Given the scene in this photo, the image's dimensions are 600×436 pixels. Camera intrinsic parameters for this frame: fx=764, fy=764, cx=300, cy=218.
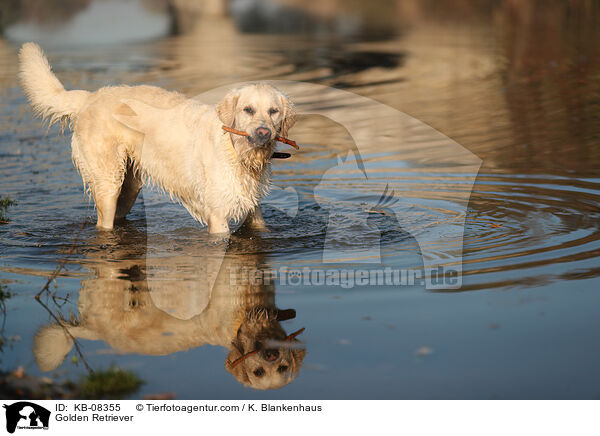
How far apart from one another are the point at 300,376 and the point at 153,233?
3.75 meters

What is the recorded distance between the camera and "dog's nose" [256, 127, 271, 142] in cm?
643

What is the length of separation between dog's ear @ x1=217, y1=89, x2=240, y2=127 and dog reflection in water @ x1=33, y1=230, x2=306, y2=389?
122cm

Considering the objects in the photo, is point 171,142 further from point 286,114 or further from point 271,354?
point 271,354

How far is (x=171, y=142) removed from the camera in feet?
24.3

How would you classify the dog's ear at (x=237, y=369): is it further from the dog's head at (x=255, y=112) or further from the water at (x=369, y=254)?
the dog's head at (x=255, y=112)

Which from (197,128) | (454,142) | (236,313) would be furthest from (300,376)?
(454,142)

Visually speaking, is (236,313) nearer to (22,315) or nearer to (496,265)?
(22,315)

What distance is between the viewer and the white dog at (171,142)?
22.0ft

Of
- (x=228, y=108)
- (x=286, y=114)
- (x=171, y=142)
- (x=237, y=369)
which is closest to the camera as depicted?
(x=237, y=369)

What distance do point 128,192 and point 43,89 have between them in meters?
1.38

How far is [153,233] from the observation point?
25.3 ft
